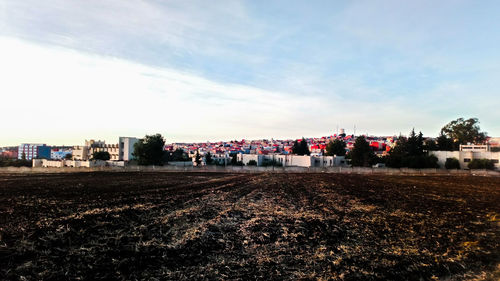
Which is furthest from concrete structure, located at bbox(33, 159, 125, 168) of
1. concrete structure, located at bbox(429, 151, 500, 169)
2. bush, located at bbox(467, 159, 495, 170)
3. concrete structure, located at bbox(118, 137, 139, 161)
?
bush, located at bbox(467, 159, 495, 170)

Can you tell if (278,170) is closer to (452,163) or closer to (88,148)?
(452,163)

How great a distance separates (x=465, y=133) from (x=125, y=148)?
12108 cm

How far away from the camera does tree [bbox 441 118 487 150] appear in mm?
102562

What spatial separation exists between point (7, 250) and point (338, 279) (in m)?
8.12

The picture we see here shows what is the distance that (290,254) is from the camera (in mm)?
7555

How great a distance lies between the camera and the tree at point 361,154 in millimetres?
86375

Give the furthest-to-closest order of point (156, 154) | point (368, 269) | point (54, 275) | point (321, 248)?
1. point (156, 154)
2. point (321, 248)
3. point (368, 269)
4. point (54, 275)

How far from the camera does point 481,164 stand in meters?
70.8

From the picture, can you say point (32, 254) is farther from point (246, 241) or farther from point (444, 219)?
point (444, 219)

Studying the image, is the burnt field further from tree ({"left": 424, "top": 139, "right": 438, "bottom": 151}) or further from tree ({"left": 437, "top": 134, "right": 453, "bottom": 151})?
tree ({"left": 437, "top": 134, "right": 453, "bottom": 151})

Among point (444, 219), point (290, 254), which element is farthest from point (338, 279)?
point (444, 219)

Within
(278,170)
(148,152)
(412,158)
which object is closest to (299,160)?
(278,170)

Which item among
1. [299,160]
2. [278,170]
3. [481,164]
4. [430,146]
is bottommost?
[278,170]

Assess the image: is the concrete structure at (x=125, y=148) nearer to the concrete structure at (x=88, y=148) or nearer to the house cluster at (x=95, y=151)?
the house cluster at (x=95, y=151)
